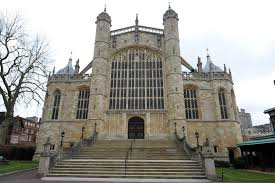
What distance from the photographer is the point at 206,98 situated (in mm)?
27203

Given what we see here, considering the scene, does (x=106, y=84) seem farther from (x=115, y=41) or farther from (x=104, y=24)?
(x=104, y=24)

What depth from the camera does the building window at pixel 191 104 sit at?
2687 centimetres

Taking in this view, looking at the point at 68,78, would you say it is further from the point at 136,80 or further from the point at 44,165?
the point at 44,165

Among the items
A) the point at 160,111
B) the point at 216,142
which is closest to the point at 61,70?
the point at 160,111

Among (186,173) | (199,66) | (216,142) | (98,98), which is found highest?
(199,66)

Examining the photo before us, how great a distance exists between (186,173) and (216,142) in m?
13.5

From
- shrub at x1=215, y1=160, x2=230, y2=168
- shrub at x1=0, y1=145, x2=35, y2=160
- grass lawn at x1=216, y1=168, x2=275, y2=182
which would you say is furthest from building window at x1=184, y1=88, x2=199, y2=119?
shrub at x1=0, y1=145, x2=35, y2=160

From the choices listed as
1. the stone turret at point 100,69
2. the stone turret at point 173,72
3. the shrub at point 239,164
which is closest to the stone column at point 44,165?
the stone turret at point 100,69

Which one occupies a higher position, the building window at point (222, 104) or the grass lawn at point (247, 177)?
the building window at point (222, 104)

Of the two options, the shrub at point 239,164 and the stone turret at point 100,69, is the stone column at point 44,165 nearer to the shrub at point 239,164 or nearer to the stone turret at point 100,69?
the stone turret at point 100,69

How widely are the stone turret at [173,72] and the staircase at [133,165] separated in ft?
20.6

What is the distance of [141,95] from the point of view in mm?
27312

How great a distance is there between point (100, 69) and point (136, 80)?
519 cm

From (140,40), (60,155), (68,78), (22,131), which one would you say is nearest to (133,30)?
(140,40)
